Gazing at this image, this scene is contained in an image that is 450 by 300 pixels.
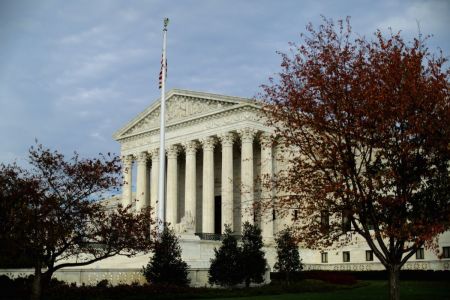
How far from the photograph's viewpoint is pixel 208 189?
205ft

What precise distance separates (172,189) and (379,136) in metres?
49.4

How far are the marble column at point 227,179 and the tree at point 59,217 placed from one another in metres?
33.0

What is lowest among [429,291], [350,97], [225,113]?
[429,291]

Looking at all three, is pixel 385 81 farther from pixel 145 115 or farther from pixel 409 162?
pixel 145 115

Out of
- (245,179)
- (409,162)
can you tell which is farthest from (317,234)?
(245,179)

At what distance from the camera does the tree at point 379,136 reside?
64.1 ft

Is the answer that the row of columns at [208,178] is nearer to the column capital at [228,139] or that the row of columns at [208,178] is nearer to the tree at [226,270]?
the column capital at [228,139]

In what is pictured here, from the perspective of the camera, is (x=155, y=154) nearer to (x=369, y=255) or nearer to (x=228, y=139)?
(x=228, y=139)

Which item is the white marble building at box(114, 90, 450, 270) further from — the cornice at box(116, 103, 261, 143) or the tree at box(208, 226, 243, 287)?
the tree at box(208, 226, 243, 287)

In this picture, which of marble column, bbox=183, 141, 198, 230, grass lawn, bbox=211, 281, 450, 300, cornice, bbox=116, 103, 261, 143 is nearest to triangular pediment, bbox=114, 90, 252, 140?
cornice, bbox=116, 103, 261, 143

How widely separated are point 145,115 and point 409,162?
5601cm

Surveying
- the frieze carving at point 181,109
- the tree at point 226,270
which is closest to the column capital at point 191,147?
the frieze carving at point 181,109

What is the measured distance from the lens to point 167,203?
68438 mm

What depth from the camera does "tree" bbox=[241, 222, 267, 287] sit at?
38.3 metres
